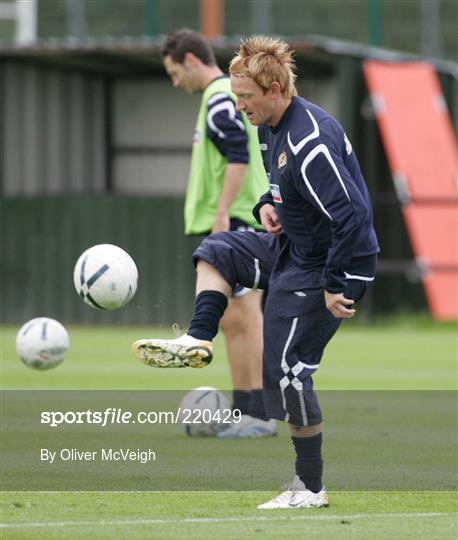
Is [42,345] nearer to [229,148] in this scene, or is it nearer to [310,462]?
[229,148]

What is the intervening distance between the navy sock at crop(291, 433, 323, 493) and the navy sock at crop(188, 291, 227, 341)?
0.63 metres

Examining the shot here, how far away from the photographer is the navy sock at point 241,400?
905 cm

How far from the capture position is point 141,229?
812 inches

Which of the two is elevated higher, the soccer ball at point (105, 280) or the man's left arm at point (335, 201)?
the man's left arm at point (335, 201)

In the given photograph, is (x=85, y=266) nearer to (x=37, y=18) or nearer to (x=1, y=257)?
(x=1, y=257)

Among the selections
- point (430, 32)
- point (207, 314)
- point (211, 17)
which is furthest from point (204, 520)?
point (211, 17)

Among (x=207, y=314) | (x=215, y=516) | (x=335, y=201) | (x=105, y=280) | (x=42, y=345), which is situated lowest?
(x=42, y=345)

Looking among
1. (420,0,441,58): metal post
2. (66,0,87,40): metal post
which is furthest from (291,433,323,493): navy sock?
(420,0,441,58): metal post

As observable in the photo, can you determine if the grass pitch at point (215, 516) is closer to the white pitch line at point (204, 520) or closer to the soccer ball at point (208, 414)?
the white pitch line at point (204, 520)

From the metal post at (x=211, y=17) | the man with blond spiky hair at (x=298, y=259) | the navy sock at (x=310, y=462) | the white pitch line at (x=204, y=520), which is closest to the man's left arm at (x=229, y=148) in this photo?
the man with blond spiky hair at (x=298, y=259)

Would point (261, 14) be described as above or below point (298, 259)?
below

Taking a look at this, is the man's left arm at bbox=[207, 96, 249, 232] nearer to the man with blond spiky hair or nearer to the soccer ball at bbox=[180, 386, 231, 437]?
the soccer ball at bbox=[180, 386, 231, 437]

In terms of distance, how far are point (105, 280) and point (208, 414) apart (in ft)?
5.33

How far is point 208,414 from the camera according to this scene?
9.02m
